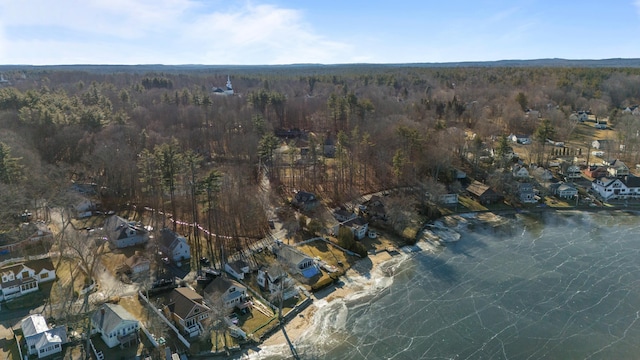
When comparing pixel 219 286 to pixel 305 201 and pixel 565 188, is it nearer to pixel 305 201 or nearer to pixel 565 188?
pixel 305 201

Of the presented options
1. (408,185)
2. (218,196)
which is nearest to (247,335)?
(218,196)

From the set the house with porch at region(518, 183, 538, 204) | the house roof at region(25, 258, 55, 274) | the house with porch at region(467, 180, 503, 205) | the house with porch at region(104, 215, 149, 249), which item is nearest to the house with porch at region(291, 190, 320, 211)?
the house with porch at region(104, 215, 149, 249)

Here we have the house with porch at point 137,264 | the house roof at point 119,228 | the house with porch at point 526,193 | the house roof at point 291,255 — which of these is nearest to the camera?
the house with porch at point 137,264

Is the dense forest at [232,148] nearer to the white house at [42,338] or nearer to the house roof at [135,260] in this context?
the house roof at [135,260]

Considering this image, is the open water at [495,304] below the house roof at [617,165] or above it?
below

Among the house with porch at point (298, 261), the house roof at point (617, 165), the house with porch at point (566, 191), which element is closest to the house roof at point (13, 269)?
the house with porch at point (298, 261)

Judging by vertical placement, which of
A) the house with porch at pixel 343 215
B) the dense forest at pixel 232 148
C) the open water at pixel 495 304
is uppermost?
the dense forest at pixel 232 148
